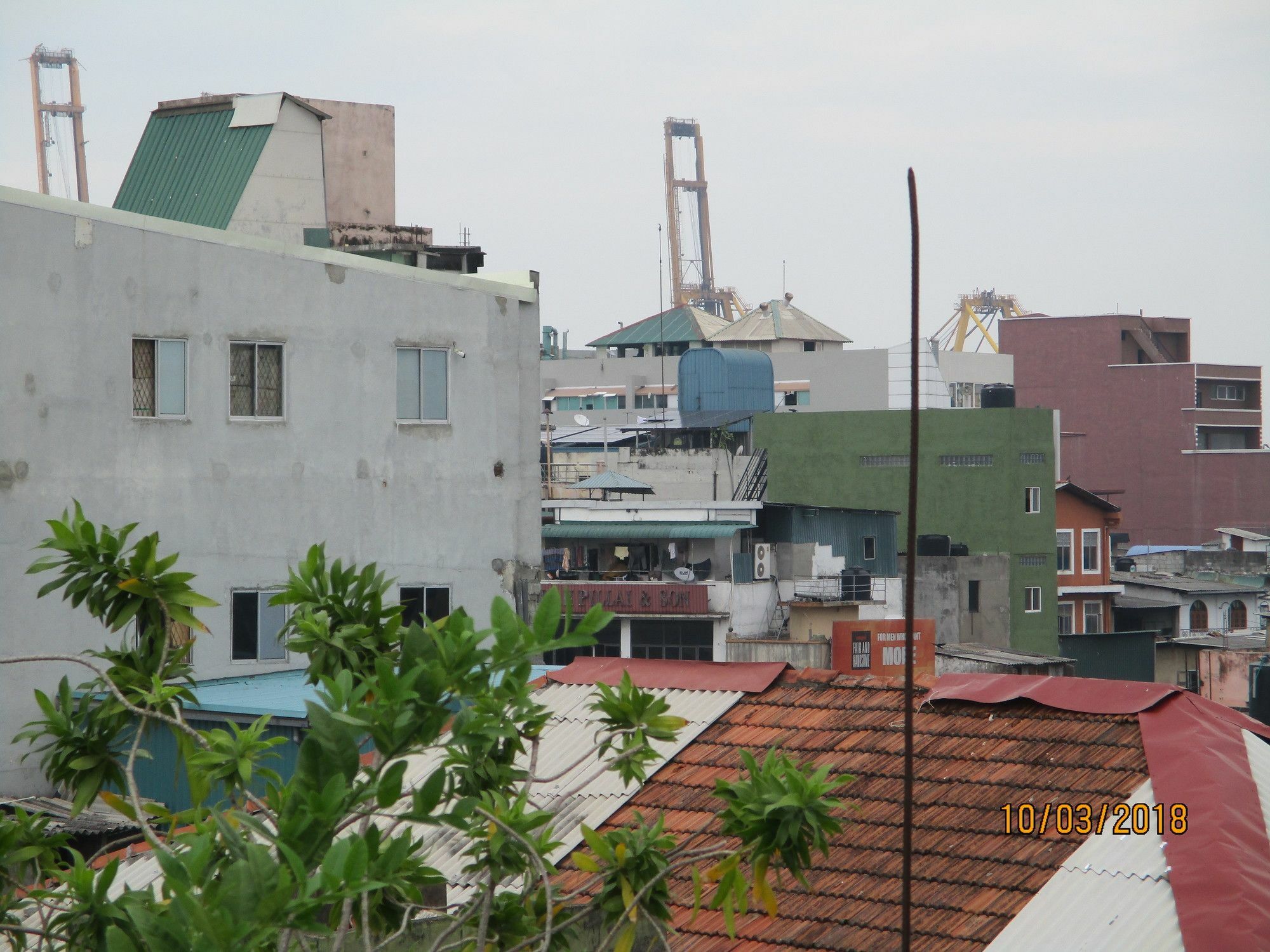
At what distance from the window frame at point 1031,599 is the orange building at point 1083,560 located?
2.33 metres

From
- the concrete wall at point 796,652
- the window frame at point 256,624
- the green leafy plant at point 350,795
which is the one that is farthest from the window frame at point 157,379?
the concrete wall at point 796,652

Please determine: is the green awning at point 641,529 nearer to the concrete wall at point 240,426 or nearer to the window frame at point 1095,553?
the concrete wall at point 240,426

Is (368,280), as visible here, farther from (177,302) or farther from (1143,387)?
(1143,387)

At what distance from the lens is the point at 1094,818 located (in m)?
8.69

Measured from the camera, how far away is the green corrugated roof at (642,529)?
127ft

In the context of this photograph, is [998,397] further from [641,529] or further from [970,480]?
[641,529]

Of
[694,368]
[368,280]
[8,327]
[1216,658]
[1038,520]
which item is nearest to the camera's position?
[8,327]

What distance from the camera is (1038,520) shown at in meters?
51.6

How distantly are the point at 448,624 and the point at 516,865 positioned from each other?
3.31 ft

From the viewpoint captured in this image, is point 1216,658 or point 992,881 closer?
point 992,881

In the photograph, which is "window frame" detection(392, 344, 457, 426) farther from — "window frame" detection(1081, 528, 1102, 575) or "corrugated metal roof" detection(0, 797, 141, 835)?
"window frame" detection(1081, 528, 1102, 575)

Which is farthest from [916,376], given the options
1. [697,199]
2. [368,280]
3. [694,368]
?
[697,199]

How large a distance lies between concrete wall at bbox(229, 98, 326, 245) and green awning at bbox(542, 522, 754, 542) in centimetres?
1645

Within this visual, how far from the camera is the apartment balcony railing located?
40.0m
